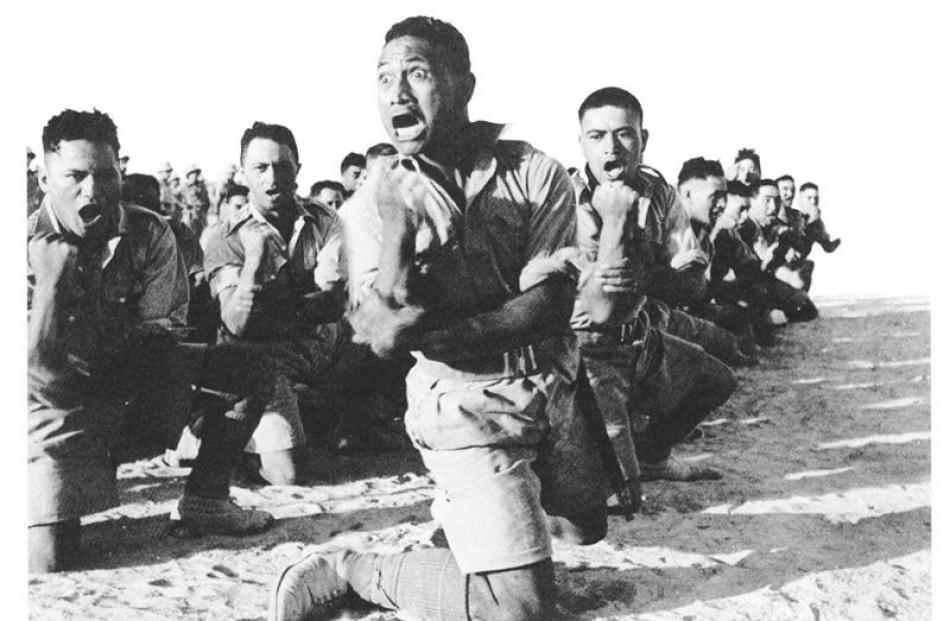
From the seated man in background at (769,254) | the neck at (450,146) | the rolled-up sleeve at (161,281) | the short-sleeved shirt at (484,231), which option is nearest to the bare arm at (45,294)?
the rolled-up sleeve at (161,281)

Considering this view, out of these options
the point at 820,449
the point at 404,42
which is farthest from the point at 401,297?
the point at 820,449

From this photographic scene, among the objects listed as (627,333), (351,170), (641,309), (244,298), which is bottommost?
(627,333)

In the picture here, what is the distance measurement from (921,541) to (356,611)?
2248 mm

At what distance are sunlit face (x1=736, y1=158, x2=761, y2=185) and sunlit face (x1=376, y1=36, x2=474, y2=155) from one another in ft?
25.0

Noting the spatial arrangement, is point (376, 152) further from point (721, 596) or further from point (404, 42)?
point (721, 596)

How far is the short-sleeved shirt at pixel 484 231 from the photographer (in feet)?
9.13

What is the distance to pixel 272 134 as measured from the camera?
4.11 m

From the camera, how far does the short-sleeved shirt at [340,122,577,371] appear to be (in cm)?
278

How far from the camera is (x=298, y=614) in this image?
9.43 ft

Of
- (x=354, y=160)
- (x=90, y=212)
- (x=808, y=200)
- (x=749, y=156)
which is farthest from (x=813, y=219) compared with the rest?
(x=90, y=212)

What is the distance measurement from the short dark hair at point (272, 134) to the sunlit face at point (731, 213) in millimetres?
4519

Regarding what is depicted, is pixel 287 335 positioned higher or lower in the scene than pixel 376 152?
lower

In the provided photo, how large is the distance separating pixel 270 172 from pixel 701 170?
331 centimetres

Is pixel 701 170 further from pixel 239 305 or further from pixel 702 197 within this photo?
pixel 239 305
